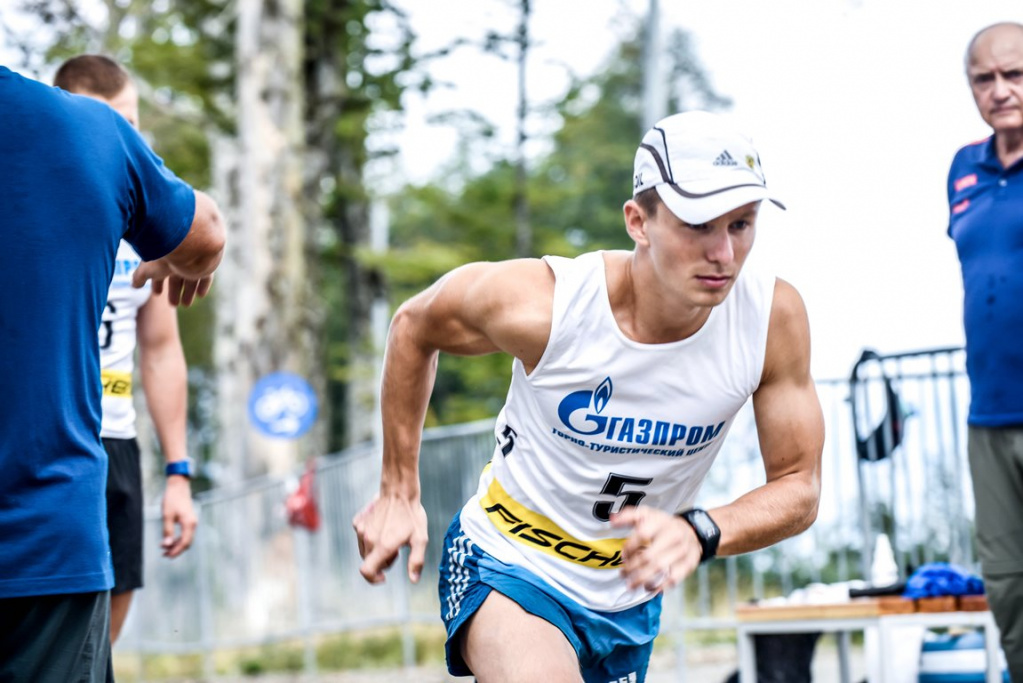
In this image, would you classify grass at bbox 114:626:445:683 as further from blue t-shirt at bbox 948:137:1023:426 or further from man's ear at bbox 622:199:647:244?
man's ear at bbox 622:199:647:244

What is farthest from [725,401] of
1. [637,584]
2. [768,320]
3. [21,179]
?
[21,179]

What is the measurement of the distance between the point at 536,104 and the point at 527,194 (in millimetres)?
1479

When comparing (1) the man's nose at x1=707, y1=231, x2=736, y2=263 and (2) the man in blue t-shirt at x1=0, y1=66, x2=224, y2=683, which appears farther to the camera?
(1) the man's nose at x1=707, y1=231, x2=736, y2=263

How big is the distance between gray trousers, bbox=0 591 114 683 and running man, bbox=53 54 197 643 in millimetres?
2202

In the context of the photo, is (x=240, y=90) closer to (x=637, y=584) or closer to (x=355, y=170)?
(x=355, y=170)

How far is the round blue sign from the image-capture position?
15.3m

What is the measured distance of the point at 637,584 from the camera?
3.00 meters

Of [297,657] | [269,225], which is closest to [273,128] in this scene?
[269,225]

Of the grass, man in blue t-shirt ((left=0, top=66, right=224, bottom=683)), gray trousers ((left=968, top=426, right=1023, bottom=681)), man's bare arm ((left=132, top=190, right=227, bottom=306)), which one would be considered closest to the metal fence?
the grass

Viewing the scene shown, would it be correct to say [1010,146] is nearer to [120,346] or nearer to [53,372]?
[120,346]

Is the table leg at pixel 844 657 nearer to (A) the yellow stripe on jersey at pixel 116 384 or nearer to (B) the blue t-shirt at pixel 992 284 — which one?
(B) the blue t-shirt at pixel 992 284

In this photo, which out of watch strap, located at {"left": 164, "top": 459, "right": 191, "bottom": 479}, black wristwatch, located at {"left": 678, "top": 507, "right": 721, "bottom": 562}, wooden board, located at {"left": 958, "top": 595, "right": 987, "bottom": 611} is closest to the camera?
black wristwatch, located at {"left": 678, "top": 507, "right": 721, "bottom": 562}

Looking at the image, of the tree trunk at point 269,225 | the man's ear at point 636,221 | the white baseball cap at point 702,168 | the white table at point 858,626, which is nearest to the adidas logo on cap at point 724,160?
the white baseball cap at point 702,168

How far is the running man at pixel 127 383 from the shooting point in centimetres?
513
